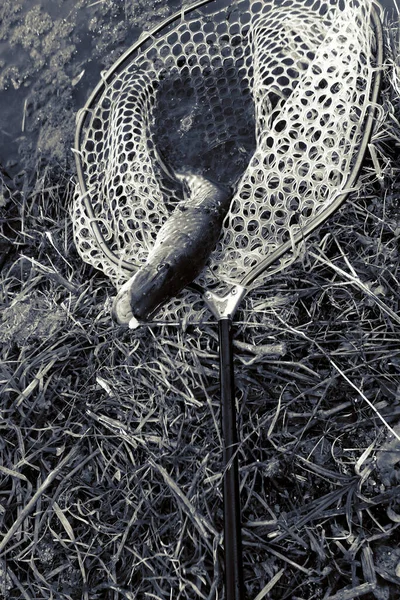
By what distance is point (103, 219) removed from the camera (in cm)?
182

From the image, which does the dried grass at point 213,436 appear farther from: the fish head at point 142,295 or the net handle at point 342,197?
the fish head at point 142,295

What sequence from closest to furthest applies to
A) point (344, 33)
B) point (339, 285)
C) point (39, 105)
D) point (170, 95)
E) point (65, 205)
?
point (344, 33) < point (339, 285) < point (170, 95) < point (65, 205) < point (39, 105)

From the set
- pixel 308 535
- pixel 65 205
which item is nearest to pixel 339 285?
pixel 308 535

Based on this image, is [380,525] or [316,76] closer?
[380,525]

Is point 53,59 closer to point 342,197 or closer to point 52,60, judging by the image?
point 52,60

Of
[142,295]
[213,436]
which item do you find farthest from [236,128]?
[213,436]

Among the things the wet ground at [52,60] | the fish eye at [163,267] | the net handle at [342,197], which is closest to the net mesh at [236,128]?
the net handle at [342,197]

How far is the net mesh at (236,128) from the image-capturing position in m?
1.60

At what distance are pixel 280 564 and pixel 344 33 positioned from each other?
1545 mm

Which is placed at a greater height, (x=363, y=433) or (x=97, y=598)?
(x=97, y=598)

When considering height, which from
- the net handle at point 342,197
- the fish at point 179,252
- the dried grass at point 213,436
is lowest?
the dried grass at point 213,436

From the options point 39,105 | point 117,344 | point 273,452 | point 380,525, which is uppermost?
point 39,105

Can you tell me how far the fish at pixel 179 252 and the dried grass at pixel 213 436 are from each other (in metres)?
0.33

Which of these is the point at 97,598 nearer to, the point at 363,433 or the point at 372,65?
the point at 363,433
